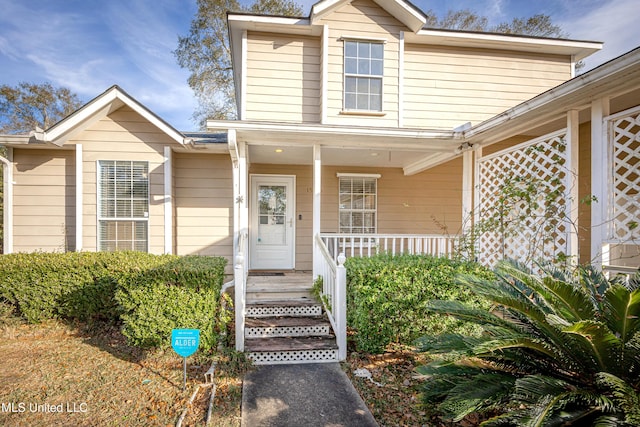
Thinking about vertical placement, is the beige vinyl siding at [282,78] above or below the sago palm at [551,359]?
above

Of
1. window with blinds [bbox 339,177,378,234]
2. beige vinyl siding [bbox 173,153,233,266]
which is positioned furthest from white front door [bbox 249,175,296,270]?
window with blinds [bbox 339,177,378,234]

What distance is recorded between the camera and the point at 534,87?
7.30 metres

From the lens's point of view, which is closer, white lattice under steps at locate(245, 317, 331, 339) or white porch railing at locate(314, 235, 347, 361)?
white porch railing at locate(314, 235, 347, 361)

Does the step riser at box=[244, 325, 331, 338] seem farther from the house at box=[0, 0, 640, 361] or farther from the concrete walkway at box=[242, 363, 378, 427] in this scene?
the concrete walkway at box=[242, 363, 378, 427]

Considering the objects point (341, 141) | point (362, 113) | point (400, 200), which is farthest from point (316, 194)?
point (400, 200)

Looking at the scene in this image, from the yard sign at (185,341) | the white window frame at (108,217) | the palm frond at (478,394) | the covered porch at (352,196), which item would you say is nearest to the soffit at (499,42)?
the covered porch at (352,196)

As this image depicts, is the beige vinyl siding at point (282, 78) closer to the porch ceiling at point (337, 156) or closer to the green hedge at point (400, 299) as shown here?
→ the porch ceiling at point (337, 156)

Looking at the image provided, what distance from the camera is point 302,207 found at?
7418mm

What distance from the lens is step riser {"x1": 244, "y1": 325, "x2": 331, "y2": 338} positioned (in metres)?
4.12

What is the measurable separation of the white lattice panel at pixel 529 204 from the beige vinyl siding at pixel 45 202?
24.9 feet

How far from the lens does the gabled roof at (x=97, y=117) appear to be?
5.23m

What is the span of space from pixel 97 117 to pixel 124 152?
755 mm

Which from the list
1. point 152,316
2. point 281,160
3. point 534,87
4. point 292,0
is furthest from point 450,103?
point 292,0

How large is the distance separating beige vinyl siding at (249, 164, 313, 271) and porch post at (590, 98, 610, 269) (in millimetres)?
5126
